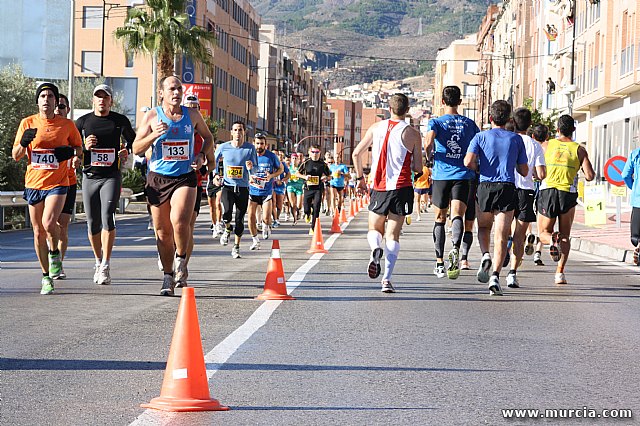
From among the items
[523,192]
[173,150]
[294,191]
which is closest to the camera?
[173,150]

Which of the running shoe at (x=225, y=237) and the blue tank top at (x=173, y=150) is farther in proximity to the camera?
the running shoe at (x=225, y=237)

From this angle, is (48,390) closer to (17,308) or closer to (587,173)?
(17,308)

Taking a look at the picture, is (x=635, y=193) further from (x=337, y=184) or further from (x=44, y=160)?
(x=337, y=184)

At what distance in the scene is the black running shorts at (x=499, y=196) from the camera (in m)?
12.7

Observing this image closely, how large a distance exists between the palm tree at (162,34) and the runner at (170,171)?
3568cm

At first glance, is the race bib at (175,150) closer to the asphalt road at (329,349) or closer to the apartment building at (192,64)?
the asphalt road at (329,349)

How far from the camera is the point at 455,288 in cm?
1294

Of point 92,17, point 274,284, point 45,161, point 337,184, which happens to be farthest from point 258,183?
point 92,17

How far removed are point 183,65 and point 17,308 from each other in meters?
66.2

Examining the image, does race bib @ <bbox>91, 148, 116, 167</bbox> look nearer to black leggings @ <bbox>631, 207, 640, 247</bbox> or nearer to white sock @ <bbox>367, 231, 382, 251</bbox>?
white sock @ <bbox>367, 231, 382, 251</bbox>

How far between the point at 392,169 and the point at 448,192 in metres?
1.87

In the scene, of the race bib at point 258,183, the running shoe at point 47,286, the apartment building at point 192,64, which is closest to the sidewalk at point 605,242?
the race bib at point 258,183

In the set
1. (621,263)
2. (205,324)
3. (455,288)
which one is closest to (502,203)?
(455,288)

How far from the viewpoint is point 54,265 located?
1269 centimetres
